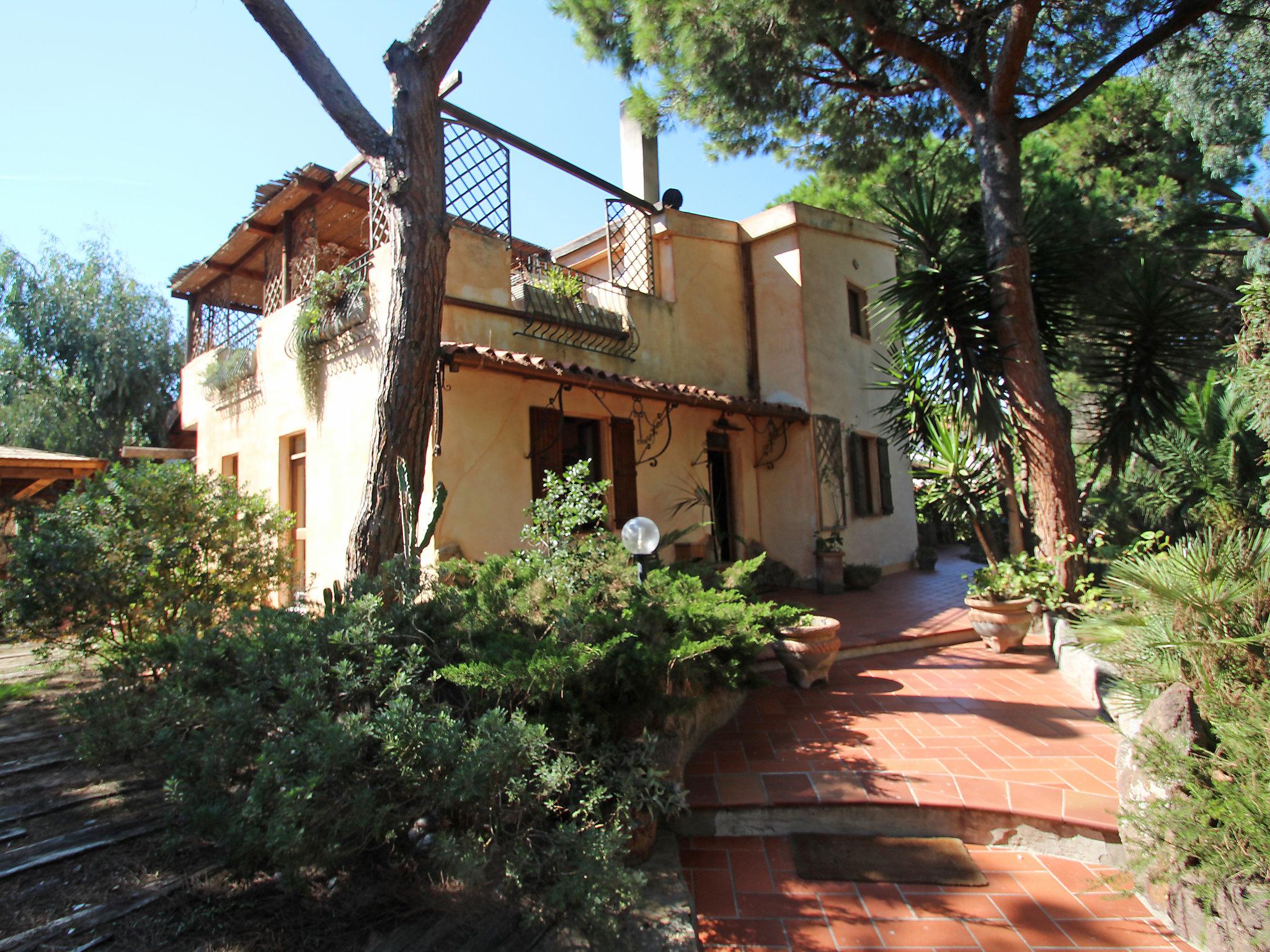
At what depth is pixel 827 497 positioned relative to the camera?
10164mm

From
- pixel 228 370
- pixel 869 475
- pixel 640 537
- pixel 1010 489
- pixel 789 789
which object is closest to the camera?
pixel 789 789

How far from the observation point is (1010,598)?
6.34 metres

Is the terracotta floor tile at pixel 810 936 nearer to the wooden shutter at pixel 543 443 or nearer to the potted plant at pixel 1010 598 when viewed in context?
the potted plant at pixel 1010 598

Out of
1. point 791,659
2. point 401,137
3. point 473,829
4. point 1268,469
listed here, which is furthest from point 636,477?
point 1268,469

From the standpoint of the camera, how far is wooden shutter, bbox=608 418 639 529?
327 inches

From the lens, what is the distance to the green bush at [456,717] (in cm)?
253

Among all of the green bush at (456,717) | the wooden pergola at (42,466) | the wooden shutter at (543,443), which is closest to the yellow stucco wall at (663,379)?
the wooden shutter at (543,443)

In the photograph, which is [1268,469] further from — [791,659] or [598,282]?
[598,282]

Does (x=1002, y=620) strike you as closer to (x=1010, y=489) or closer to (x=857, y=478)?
(x=1010, y=489)

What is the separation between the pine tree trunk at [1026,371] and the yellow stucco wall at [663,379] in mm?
3676

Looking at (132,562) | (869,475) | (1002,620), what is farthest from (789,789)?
(869,475)

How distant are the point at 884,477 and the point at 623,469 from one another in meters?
5.71

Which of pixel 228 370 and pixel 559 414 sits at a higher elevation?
pixel 228 370

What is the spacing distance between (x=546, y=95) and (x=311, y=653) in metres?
7.54
